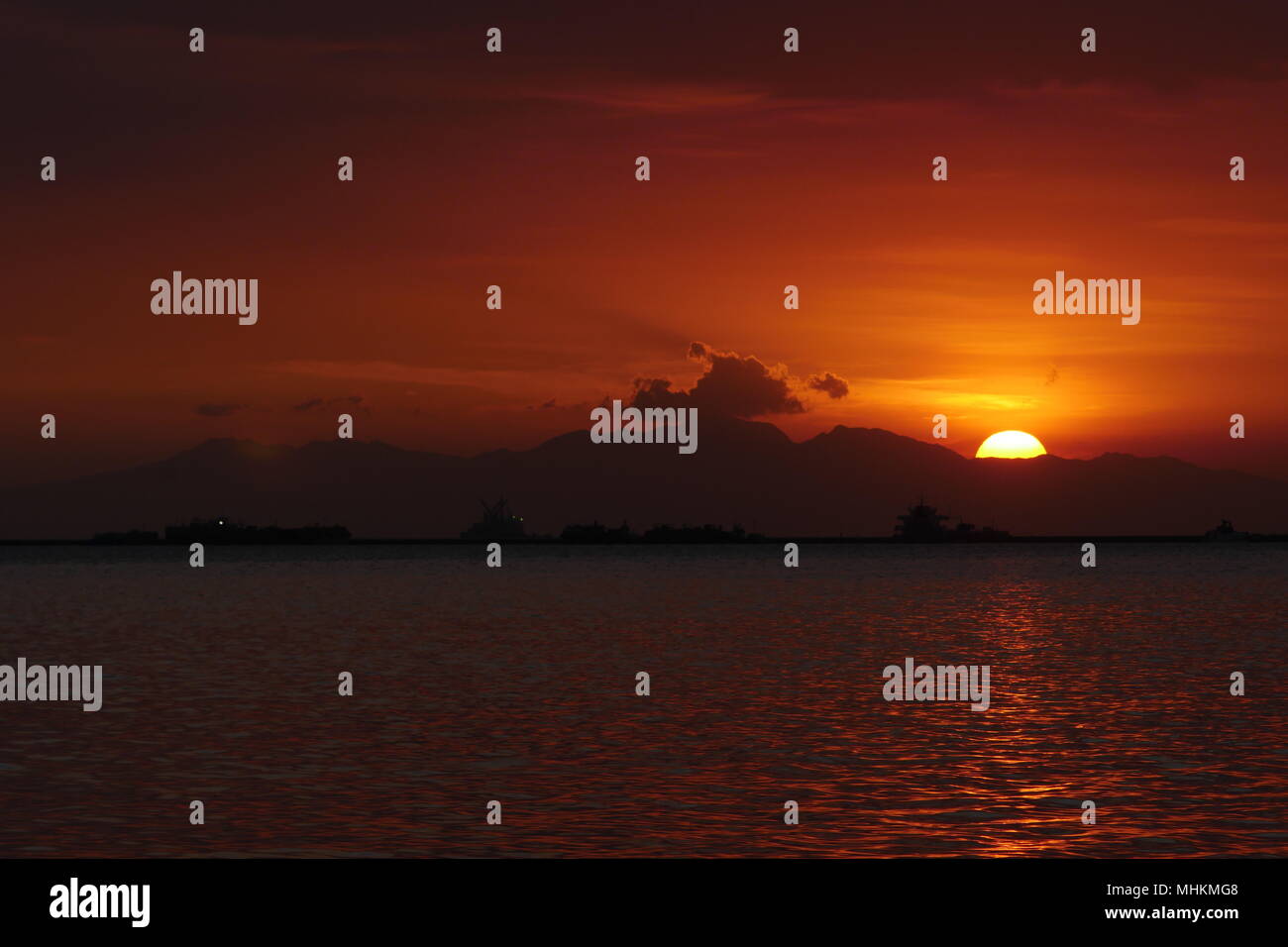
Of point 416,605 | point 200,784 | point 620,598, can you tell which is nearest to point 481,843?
point 200,784

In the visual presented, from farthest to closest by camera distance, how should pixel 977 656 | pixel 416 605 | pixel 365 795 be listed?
pixel 416 605, pixel 977 656, pixel 365 795

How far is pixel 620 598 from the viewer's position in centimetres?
16650

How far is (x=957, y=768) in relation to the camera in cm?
3894

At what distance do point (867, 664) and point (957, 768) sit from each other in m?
35.2

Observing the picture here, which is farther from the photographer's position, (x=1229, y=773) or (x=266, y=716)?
(x=266, y=716)

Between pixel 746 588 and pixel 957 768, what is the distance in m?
157

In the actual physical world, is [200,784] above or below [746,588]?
→ below

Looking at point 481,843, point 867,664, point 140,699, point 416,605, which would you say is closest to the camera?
point 481,843

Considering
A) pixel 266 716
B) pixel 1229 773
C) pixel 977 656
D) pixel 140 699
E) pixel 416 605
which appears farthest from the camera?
pixel 416 605
